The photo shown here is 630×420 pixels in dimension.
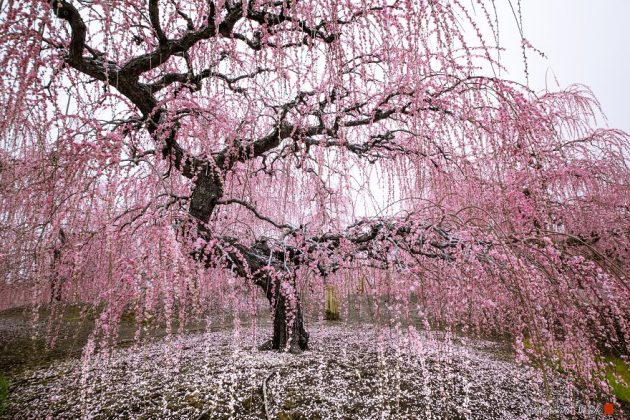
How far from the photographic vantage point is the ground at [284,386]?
2738 mm

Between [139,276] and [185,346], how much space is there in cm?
327

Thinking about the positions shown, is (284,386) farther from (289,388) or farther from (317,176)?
(317,176)

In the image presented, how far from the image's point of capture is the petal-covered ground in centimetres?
274

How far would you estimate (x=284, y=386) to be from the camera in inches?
124

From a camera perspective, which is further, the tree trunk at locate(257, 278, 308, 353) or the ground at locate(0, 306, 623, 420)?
the tree trunk at locate(257, 278, 308, 353)

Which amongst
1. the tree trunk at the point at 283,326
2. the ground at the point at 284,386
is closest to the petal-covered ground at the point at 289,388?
the ground at the point at 284,386

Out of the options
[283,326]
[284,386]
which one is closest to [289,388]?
[284,386]

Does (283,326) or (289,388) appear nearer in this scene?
(289,388)

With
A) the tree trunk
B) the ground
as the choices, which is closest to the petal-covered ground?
the ground

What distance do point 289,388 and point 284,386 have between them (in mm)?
60

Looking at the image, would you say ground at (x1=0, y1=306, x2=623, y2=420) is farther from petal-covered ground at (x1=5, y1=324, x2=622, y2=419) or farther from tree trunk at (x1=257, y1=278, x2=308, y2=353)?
tree trunk at (x1=257, y1=278, x2=308, y2=353)

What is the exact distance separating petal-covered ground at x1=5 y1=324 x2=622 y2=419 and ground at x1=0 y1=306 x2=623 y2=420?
0.03 feet

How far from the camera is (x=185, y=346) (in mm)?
4707

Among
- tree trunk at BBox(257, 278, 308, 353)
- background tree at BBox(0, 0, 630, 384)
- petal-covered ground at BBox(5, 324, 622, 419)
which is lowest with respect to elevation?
petal-covered ground at BBox(5, 324, 622, 419)
